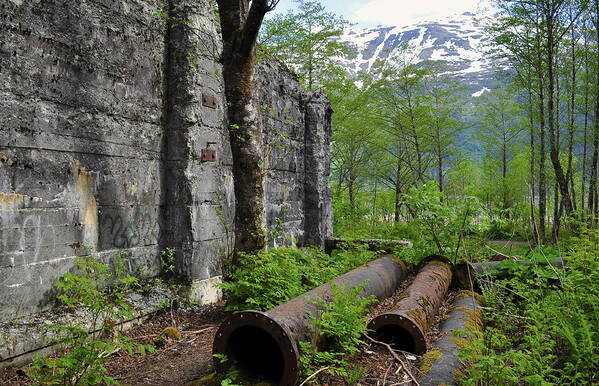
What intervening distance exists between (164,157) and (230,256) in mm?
1595

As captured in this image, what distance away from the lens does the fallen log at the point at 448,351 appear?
3170mm

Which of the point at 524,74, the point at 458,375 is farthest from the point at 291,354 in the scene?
the point at 524,74

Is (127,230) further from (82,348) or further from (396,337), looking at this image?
(396,337)

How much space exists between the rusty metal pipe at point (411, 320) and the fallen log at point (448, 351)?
19 centimetres

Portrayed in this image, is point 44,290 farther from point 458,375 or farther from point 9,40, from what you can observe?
point 458,375

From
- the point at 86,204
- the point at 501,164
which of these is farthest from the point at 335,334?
the point at 501,164

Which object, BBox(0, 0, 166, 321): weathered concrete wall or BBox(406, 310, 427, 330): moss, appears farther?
BBox(406, 310, 427, 330): moss

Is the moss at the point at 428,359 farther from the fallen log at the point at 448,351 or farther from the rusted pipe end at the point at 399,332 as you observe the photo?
the rusted pipe end at the point at 399,332

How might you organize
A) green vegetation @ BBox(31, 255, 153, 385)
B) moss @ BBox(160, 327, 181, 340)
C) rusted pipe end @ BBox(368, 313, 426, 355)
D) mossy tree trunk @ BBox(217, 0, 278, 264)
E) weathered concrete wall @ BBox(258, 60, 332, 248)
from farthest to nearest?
weathered concrete wall @ BBox(258, 60, 332, 248) → mossy tree trunk @ BBox(217, 0, 278, 264) → moss @ BBox(160, 327, 181, 340) → rusted pipe end @ BBox(368, 313, 426, 355) → green vegetation @ BBox(31, 255, 153, 385)

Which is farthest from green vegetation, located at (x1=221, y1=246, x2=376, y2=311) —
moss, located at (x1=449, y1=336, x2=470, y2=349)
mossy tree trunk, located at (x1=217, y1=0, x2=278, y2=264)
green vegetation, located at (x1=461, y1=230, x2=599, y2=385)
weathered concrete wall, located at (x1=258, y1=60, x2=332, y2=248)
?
weathered concrete wall, located at (x1=258, y1=60, x2=332, y2=248)

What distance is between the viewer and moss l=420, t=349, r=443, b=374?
3346mm

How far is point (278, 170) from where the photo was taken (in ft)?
26.8

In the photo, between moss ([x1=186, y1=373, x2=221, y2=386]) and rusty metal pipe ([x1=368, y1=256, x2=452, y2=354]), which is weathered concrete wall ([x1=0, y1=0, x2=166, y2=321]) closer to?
moss ([x1=186, y1=373, x2=221, y2=386])

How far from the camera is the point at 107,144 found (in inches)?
176
